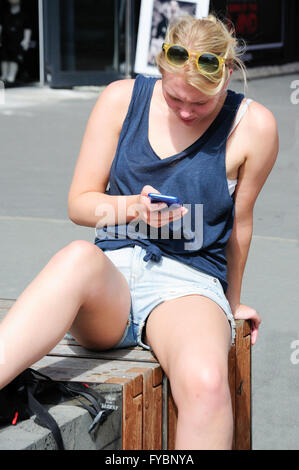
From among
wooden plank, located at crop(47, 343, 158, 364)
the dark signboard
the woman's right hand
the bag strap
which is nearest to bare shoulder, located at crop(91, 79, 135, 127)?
the woman's right hand

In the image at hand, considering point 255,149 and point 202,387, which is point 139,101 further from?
point 202,387

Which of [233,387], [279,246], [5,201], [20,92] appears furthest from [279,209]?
[20,92]

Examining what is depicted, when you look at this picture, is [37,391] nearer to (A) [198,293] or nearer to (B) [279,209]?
(A) [198,293]

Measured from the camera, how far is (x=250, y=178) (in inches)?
118

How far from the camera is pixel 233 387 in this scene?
301 cm

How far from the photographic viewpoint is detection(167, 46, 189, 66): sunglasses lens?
272 cm

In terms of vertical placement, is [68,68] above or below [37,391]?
below

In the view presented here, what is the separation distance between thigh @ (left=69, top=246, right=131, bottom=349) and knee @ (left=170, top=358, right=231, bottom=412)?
14.3 inches

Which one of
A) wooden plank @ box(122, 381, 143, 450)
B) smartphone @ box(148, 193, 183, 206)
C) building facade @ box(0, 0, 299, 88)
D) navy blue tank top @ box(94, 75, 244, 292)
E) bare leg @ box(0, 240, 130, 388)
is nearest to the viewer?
bare leg @ box(0, 240, 130, 388)

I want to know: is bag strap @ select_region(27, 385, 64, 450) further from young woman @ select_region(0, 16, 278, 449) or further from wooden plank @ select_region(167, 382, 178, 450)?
wooden plank @ select_region(167, 382, 178, 450)

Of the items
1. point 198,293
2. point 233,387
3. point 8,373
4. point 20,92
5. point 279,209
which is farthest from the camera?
point 20,92

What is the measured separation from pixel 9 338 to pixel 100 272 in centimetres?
35

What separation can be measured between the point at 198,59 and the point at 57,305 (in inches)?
34.8

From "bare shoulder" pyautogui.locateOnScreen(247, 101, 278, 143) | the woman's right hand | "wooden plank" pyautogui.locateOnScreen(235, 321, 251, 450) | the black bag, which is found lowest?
"wooden plank" pyautogui.locateOnScreen(235, 321, 251, 450)
